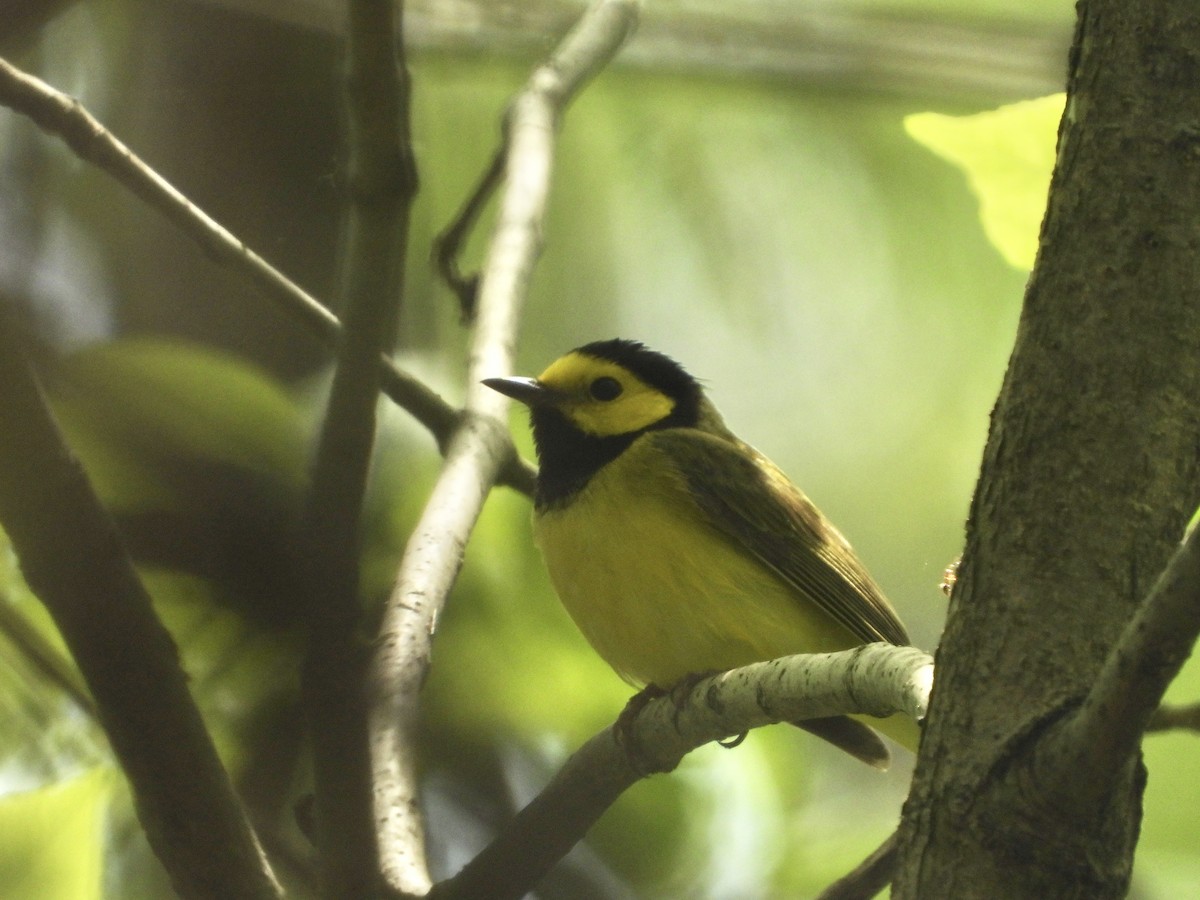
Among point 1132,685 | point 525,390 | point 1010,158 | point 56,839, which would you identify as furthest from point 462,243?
point 1132,685

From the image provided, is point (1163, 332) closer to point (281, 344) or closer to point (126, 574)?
point (126, 574)

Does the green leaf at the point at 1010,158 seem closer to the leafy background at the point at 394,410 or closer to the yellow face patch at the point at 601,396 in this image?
the leafy background at the point at 394,410

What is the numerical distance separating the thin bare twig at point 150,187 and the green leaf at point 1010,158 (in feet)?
3.59

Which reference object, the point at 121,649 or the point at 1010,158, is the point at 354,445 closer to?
the point at 121,649

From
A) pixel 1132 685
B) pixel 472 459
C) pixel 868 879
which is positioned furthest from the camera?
pixel 472 459

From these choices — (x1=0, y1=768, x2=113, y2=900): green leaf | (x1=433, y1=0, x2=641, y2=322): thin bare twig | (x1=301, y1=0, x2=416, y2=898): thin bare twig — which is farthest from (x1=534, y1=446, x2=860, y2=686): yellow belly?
(x1=0, y1=768, x2=113, y2=900): green leaf

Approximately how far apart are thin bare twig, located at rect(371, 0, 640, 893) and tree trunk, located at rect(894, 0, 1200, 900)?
101 cm

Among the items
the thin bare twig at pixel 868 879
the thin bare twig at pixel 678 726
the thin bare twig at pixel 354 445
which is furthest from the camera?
the thin bare twig at pixel 868 879

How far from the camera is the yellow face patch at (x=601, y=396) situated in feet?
12.2

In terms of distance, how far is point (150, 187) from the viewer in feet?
8.21

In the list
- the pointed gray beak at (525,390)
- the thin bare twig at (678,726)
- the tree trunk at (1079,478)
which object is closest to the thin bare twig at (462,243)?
the pointed gray beak at (525,390)

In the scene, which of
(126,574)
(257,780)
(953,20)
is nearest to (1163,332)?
(126,574)

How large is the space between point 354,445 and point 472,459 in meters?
0.92

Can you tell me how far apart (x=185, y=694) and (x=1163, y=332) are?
52.9 inches
